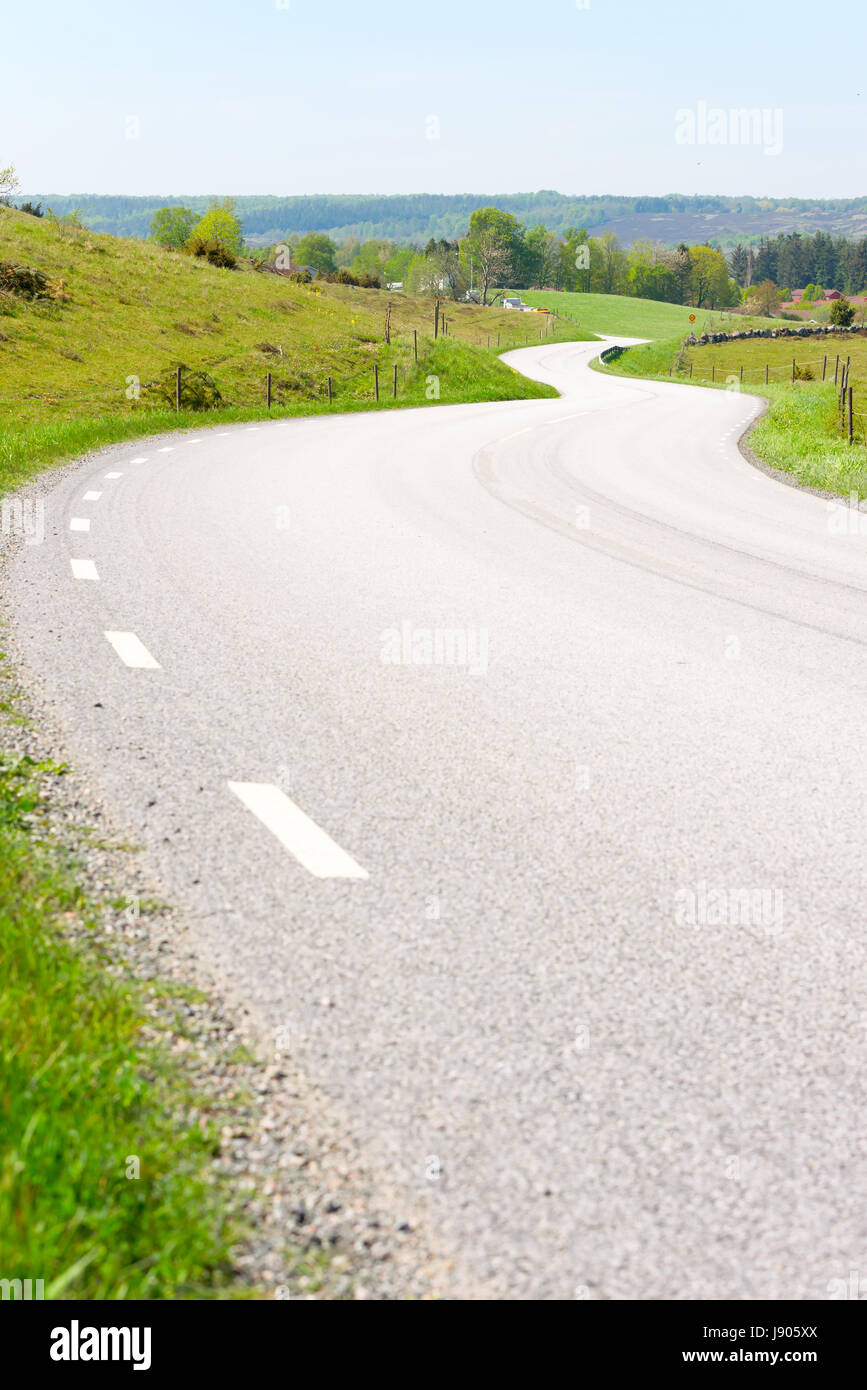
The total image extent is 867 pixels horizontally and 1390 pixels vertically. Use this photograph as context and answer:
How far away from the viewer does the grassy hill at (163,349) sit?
27625 millimetres

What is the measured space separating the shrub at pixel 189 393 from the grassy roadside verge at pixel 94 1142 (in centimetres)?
2570

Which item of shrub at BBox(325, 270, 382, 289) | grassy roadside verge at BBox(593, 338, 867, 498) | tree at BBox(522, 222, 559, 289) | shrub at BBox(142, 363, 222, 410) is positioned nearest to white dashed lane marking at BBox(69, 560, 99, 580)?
grassy roadside verge at BBox(593, 338, 867, 498)

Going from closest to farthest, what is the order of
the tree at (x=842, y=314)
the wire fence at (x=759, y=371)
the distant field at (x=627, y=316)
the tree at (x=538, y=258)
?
the wire fence at (x=759, y=371), the tree at (x=842, y=314), the distant field at (x=627, y=316), the tree at (x=538, y=258)

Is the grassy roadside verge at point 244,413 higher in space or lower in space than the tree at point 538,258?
lower

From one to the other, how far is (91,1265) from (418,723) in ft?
12.6

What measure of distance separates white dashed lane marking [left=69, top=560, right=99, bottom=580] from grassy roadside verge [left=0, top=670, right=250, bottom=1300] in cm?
578

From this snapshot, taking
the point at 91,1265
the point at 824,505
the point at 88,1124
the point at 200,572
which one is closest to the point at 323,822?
the point at 88,1124

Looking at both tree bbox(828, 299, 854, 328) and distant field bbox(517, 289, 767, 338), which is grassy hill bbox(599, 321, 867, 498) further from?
distant field bbox(517, 289, 767, 338)

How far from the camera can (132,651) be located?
6941 millimetres

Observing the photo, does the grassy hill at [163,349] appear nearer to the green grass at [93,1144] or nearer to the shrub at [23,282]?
the shrub at [23,282]

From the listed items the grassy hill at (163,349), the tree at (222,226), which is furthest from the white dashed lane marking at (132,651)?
the tree at (222,226)

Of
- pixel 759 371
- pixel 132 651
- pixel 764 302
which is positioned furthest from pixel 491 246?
pixel 132 651

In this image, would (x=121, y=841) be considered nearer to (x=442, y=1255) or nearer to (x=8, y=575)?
(x=442, y=1255)

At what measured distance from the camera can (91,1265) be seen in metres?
2.16
